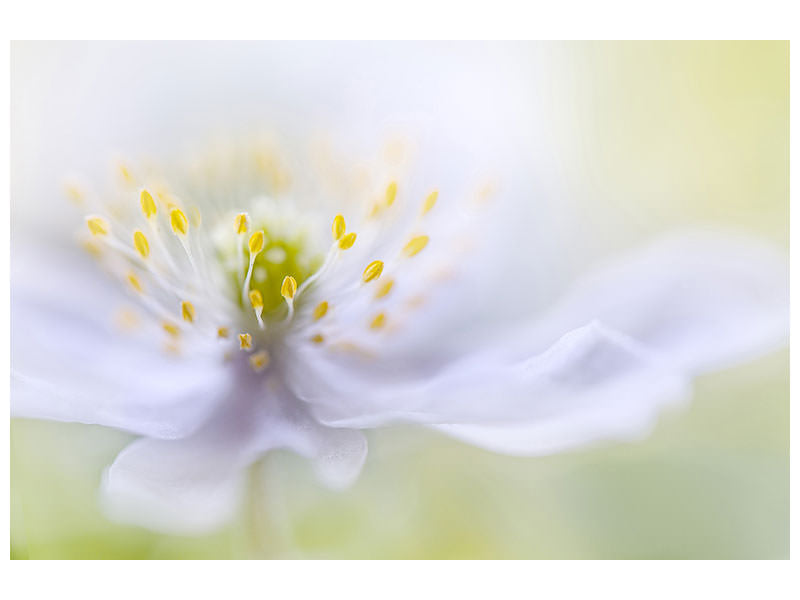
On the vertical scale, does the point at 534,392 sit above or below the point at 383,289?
below

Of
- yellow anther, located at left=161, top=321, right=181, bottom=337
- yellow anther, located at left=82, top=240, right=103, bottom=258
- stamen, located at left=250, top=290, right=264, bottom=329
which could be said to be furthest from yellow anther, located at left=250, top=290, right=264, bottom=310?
yellow anther, located at left=82, top=240, right=103, bottom=258

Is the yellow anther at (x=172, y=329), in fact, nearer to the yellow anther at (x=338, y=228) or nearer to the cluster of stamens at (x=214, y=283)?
the cluster of stamens at (x=214, y=283)

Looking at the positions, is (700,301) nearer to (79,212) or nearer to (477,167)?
(477,167)

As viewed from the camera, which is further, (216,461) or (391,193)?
(391,193)

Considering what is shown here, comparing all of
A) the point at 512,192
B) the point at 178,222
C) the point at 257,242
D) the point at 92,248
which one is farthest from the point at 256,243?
the point at 512,192

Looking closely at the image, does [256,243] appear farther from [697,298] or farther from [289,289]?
[697,298]

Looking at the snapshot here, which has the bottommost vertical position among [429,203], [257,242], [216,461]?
[216,461]
